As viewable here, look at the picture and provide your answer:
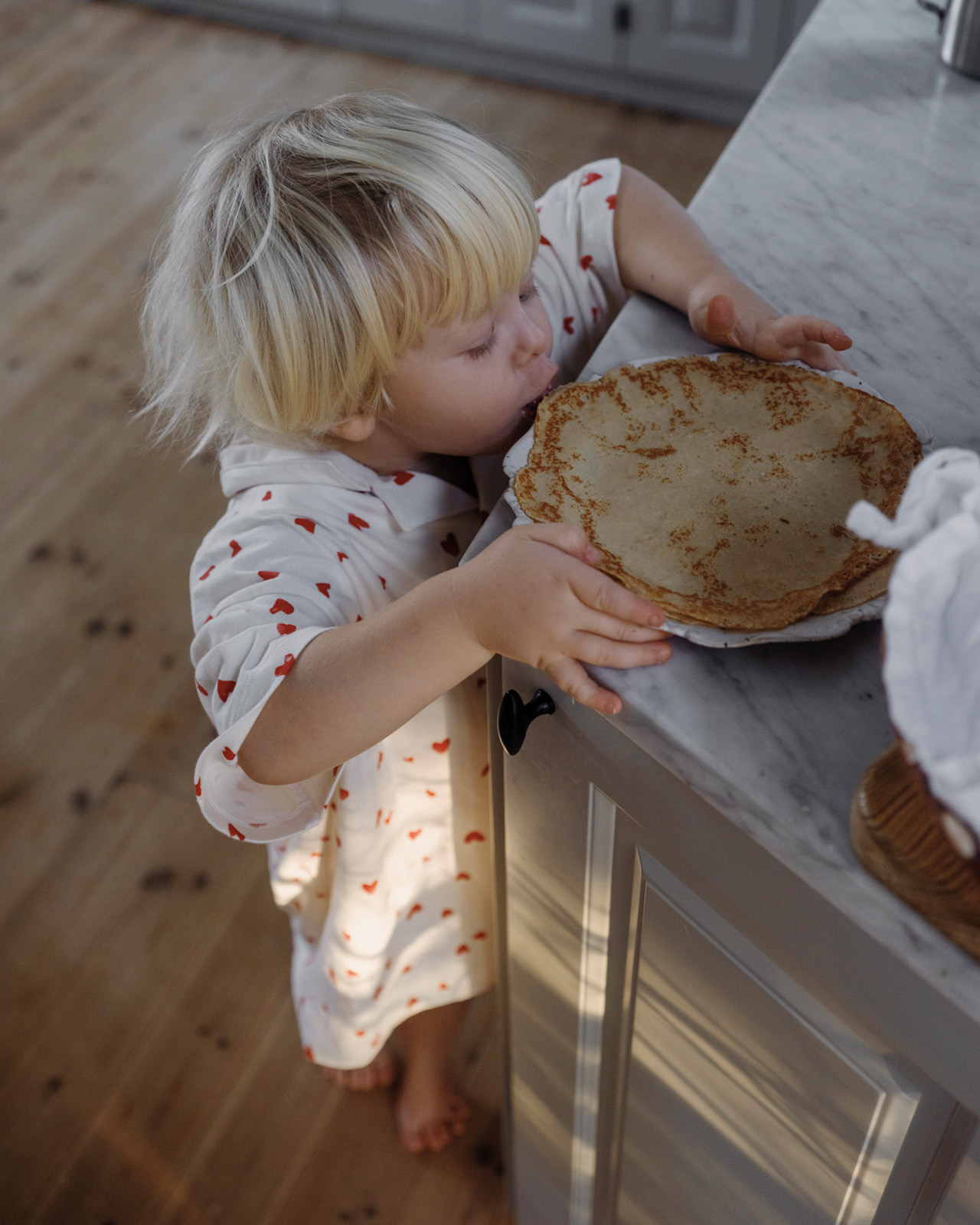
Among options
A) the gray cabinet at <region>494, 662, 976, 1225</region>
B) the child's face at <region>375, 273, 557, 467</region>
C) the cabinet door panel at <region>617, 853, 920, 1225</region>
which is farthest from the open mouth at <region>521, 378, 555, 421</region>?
the cabinet door panel at <region>617, 853, 920, 1225</region>

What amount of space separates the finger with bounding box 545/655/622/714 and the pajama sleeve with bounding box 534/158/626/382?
0.39m

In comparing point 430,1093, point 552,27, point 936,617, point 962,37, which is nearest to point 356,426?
point 936,617

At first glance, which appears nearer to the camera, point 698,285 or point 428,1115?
point 698,285

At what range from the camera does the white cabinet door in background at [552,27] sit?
2.61m

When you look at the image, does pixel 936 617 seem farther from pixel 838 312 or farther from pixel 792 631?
pixel 838 312

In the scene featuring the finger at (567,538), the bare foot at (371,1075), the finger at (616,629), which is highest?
the finger at (567,538)

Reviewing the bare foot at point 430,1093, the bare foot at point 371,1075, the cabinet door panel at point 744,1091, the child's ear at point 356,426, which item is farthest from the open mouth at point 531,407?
the bare foot at point 371,1075

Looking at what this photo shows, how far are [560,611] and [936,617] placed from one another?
196mm

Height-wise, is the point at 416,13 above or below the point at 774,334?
below

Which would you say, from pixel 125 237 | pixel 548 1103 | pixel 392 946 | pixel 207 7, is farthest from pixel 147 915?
pixel 207 7

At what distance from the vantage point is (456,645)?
58 centimetres

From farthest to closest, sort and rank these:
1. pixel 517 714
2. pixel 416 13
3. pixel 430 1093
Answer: pixel 416 13, pixel 430 1093, pixel 517 714

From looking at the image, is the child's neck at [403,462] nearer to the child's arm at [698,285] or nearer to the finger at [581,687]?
the child's arm at [698,285]

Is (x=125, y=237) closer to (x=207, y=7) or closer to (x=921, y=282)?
(x=207, y=7)
